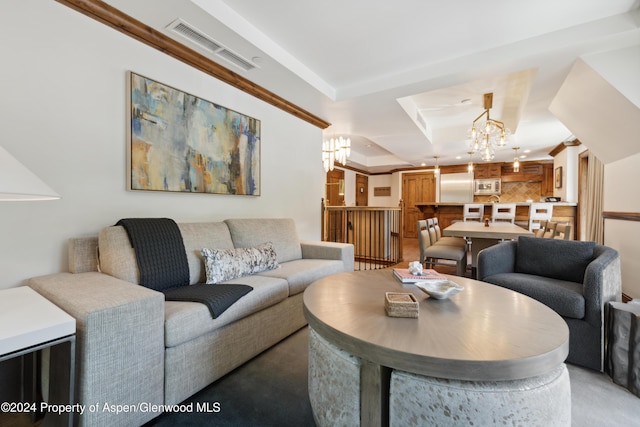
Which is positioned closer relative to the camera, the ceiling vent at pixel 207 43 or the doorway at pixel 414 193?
the ceiling vent at pixel 207 43

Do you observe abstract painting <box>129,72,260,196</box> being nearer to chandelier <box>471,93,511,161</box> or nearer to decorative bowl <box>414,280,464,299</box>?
decorative bowl <box>414,280,464,299</box>

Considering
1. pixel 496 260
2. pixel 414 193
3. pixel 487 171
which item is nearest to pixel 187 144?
pixel 496 260

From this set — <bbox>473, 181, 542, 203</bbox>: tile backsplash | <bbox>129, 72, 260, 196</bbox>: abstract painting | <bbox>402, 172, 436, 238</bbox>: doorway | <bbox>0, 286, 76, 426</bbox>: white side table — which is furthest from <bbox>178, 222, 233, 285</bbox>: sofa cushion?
<bbox>473, 181, 542, 203</bbox>: tile backsplash

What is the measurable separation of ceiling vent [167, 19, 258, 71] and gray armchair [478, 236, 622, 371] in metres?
2.81

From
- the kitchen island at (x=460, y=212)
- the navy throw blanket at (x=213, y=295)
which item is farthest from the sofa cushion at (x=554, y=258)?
the kitchen island at (x=460, y=212)

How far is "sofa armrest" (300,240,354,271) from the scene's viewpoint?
2.97 metres

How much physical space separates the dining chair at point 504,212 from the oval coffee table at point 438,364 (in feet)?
14.6

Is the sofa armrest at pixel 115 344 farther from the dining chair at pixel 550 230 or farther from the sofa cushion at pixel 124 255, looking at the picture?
the dining chair at pixel 550 230

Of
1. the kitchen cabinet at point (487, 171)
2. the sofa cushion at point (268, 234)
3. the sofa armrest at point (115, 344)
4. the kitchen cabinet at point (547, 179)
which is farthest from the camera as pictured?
the kitchen cabinet at point (487, 171)

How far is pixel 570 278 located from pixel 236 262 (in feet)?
8.78

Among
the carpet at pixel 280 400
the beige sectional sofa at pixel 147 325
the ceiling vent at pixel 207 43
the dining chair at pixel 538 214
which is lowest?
the carpet at pixel 280 400

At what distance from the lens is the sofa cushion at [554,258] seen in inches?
85.7

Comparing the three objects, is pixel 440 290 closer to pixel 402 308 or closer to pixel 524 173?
pixel 402 308

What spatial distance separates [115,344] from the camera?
1180 mm
